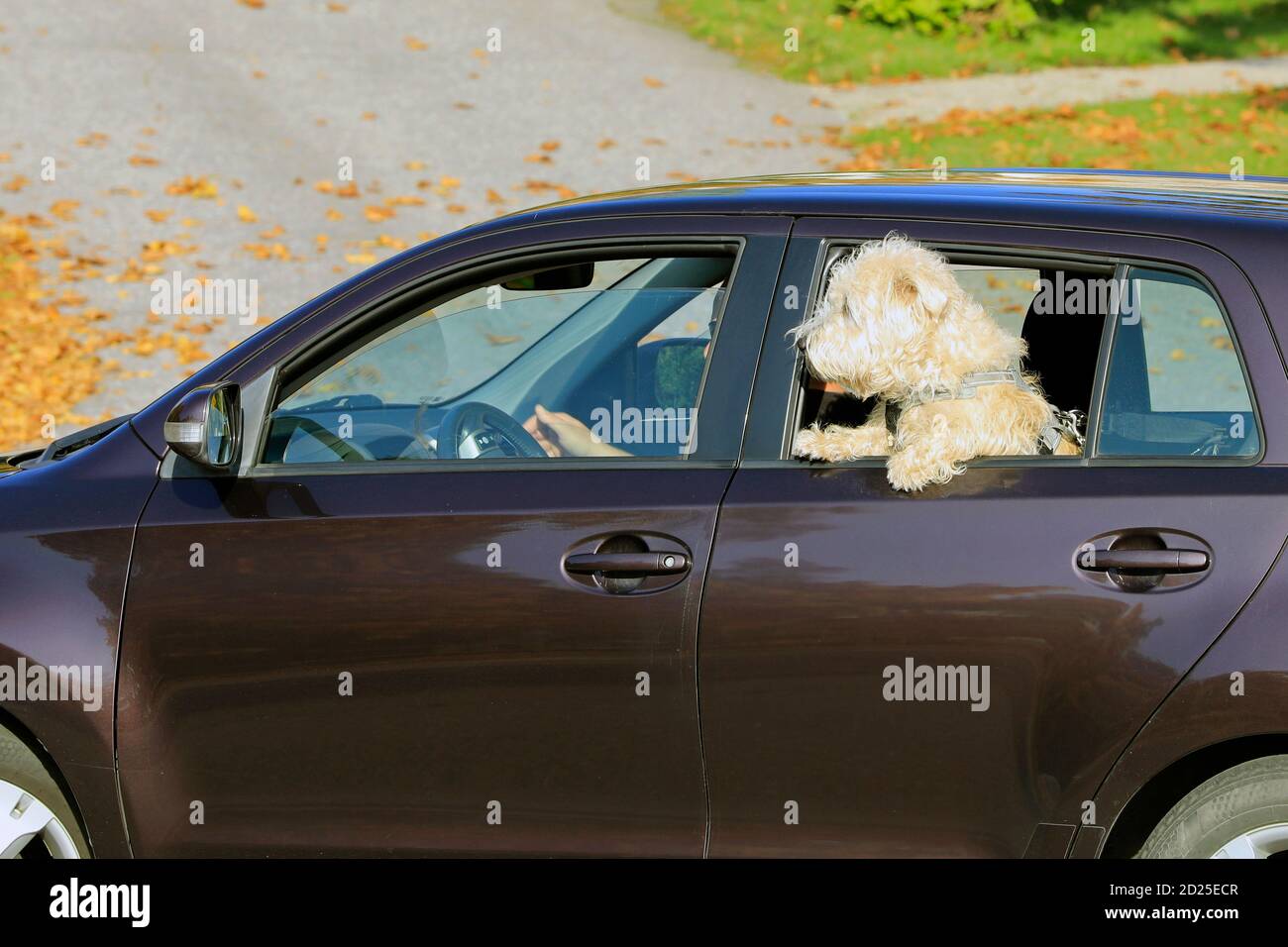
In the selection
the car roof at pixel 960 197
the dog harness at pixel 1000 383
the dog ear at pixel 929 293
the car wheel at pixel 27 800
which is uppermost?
the car roof at pixel 960 197

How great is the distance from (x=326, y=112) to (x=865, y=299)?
12.7 meters

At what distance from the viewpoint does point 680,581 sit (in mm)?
2844

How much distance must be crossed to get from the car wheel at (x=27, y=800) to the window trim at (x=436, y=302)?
2.54 ft

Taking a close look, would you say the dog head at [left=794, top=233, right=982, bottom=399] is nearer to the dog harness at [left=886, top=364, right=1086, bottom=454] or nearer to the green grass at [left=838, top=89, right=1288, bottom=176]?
the dog harness at [left=886, top=364, right=1086, bottom=454]

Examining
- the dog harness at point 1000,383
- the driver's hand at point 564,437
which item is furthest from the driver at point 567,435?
the dog harness at point 1000,383

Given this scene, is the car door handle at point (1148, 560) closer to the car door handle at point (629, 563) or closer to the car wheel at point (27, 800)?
the car door handle at point (629, 563)

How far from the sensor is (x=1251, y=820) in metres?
2.67

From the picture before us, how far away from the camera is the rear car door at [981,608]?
267 cm

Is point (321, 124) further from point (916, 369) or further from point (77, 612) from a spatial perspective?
point (916, 369)

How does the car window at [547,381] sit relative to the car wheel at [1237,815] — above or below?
above

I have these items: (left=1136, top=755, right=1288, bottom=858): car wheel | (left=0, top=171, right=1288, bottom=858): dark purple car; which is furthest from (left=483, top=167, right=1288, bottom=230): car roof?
(left=1136, top=755, right=1288, bottom=858): car wheel

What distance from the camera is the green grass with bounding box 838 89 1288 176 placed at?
13.4m

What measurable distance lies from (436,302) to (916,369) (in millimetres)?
1054
